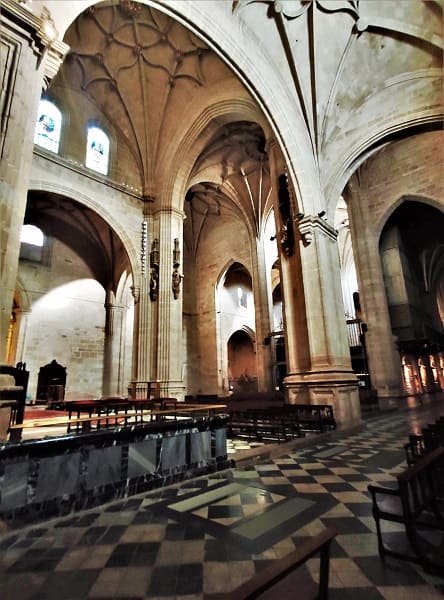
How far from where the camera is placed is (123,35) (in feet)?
36.1

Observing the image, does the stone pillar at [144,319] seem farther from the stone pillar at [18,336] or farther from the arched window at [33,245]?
the arched window at [33,245]

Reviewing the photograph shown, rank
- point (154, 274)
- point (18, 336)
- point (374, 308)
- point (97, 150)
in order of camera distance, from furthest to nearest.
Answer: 1. point (18, 336)
2. point (97, 150)
3. point (374, 308)
4. point (154, 274)

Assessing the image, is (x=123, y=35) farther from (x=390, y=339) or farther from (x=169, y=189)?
(x=390, y=339)

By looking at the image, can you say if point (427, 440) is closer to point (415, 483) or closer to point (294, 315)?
point (415, 483)

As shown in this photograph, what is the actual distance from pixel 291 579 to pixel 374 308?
12.8m

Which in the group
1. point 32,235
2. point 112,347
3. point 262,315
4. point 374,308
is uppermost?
point 32,235

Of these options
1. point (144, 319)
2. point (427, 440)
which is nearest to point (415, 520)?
point (427, 440)

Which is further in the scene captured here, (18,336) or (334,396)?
(18,336)

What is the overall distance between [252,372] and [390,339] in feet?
49.0

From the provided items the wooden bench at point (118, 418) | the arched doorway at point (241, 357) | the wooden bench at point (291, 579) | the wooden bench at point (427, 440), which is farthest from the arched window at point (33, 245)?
the wooden bench at point (291, 579)

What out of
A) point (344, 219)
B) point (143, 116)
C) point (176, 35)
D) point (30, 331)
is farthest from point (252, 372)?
point (176, 35)

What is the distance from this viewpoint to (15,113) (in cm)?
367

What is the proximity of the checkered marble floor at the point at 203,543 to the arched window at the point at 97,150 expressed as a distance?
13.1m

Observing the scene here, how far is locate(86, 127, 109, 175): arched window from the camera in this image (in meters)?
12.9
